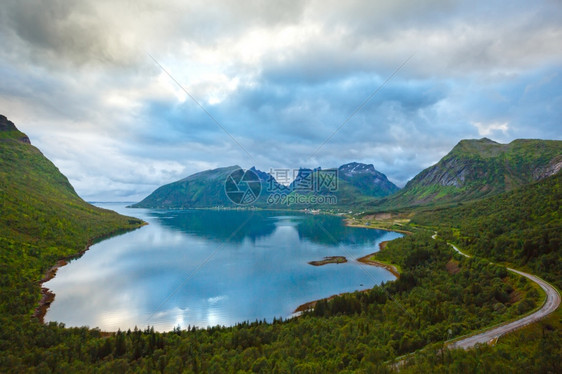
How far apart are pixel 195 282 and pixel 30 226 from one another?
179 ft

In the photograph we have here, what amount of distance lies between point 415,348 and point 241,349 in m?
18.2

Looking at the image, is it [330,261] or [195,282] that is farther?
[330,261]

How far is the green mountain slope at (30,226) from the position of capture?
50156mm

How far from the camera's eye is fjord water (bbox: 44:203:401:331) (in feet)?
151

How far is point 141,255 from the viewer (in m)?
92.2

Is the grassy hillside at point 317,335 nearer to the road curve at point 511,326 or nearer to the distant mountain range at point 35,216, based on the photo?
the road curve at point 511,326

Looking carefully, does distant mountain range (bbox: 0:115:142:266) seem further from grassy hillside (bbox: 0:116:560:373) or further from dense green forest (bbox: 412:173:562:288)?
dense green forest (bbox: 412:173:562:288)

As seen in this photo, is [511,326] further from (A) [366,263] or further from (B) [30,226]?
(B) [30,226]

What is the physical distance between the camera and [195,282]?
208 feet

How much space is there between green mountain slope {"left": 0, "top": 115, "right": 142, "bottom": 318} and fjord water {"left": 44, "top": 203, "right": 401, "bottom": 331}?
4.78 m

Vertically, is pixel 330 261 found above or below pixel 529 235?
below

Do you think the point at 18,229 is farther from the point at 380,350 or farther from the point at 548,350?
the point at 548,350

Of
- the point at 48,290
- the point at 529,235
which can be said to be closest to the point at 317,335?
the point at 529,235

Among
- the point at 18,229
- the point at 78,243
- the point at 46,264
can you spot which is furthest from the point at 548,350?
the point at 78,243
